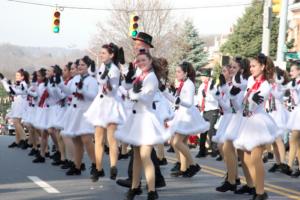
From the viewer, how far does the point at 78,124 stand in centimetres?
1212

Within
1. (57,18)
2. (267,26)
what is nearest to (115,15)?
(57,18)

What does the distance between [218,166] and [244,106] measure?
209 inches

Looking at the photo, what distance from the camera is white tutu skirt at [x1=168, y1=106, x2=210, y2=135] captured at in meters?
12.7

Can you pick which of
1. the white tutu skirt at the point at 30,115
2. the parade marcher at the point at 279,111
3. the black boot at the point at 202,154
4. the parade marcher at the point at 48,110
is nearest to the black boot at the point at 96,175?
the parade marcher at the point at 48,110

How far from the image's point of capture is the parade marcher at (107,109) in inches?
448

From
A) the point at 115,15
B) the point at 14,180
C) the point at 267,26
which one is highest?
the point at 115,15

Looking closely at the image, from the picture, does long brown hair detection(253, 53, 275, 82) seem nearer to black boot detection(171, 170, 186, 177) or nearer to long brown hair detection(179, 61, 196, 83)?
long brown hair detection(179, 61, 196, 83)

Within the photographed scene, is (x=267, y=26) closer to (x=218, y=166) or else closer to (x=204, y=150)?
(x=204, y=150)

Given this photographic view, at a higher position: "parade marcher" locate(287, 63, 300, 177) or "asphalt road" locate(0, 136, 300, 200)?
"parade marcher" locate(287, 63, 300, 177)

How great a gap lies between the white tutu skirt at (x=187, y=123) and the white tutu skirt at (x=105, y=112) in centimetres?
135

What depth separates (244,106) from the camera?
32.9ft

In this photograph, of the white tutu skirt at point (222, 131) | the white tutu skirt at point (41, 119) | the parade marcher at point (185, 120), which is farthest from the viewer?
the white tutu skirt at point (41, 119)

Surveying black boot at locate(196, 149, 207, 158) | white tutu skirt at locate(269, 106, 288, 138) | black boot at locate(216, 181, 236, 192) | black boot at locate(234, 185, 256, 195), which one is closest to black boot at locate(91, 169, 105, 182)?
black boot at locate(216, 181, 236, 192)

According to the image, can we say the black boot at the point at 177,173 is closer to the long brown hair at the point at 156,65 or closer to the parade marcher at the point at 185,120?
the parade marcher at the point at 185,120
